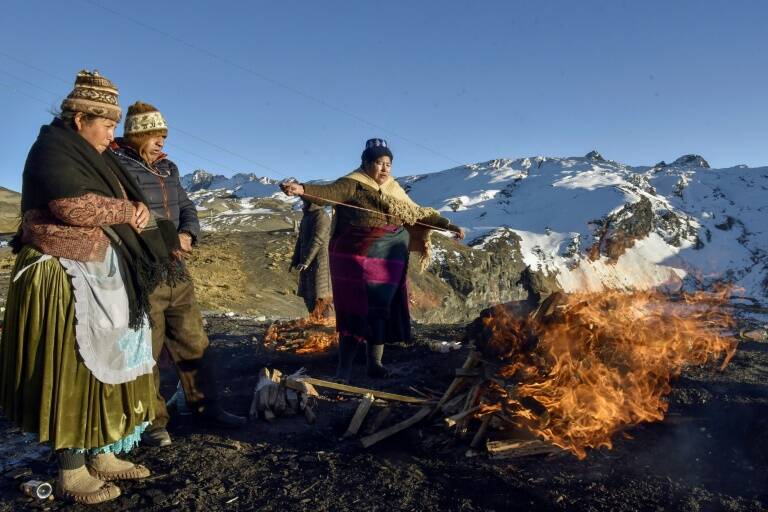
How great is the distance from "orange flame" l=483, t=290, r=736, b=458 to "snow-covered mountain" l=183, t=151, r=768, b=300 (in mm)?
20966

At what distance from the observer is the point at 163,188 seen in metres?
3.92

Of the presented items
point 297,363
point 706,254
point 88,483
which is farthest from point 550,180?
point 88,483

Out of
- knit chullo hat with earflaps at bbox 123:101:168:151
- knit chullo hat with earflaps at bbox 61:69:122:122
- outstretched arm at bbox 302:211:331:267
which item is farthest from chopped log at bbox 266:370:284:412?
outstretched arm at bbox 302:211:331:267

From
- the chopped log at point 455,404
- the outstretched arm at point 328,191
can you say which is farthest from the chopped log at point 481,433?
the outstretched arm at point 328,191

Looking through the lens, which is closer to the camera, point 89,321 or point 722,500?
point 89,321

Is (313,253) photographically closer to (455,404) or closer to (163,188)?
(163,188)

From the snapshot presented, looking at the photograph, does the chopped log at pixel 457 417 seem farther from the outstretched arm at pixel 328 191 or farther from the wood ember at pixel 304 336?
the wood ember at pixel 304 336

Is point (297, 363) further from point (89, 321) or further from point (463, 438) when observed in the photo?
point (89, 321)

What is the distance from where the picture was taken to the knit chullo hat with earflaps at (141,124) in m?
3.73

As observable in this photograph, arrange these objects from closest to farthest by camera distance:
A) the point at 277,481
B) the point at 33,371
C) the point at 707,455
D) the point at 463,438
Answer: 1. the point at 33,371
2. the point at 277,481
3. the point at 707,455
4. the point at 463,438

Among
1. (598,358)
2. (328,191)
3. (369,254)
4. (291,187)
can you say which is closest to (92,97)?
(291,187)

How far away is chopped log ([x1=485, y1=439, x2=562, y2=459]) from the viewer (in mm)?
Result: 3562

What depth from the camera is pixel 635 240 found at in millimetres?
41188

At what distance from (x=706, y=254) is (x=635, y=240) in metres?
9.74
